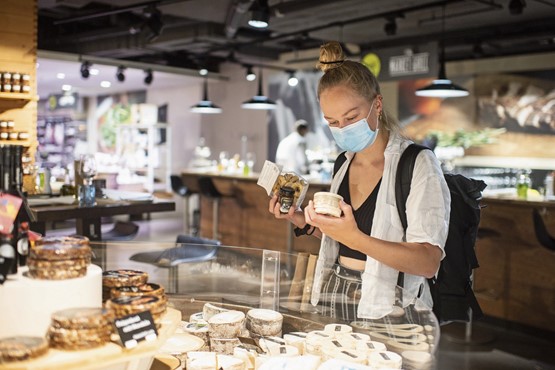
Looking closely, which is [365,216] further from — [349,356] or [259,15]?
[259,15]

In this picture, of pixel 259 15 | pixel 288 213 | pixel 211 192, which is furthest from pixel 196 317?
pixel 211 192

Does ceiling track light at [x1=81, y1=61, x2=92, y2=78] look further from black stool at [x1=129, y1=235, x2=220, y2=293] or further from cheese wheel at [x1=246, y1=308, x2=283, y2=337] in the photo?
cheese wheel at [x1=246, y1=308, x2=283, y2=337]

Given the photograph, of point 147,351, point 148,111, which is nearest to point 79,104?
point 148,111

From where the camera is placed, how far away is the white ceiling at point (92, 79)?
12.4 metres

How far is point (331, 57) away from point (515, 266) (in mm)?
4410

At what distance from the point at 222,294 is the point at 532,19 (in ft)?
27.5

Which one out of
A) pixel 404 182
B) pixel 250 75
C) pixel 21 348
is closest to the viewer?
pixel 21 348

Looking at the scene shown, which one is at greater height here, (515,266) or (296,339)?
(296,339)

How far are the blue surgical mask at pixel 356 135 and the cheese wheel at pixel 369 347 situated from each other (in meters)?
0.72

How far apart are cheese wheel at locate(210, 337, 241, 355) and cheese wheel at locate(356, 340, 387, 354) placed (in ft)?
1.42

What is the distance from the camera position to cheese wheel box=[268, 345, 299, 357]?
1812 millimetres

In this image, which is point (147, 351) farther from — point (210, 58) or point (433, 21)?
point (210, 58)

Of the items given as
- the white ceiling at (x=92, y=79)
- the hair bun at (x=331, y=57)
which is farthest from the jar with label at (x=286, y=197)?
the white ceiling at (x=92, y=79)

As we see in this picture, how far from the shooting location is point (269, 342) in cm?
191
